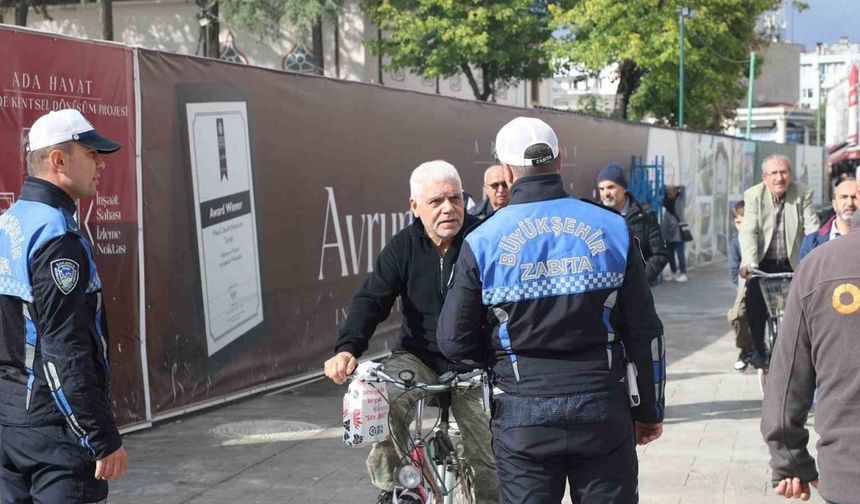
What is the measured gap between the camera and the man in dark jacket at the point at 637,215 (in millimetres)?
8297

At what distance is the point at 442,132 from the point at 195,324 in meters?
4.69

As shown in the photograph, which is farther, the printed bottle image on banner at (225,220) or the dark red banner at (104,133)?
the printed bottle image on banner at (225,220)

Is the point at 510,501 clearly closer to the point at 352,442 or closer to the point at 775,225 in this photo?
the point at 352,442

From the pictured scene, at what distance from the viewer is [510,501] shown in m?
3.91

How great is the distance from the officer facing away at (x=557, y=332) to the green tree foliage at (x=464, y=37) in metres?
34.7

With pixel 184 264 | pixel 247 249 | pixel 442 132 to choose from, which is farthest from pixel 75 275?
pixel 442 132

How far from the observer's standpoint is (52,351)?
12.1 feet

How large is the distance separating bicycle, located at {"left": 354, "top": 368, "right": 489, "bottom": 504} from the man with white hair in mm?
90

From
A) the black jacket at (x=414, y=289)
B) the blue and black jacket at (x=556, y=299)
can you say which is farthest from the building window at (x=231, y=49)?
the blue and black jacket at (x=556, y=299)

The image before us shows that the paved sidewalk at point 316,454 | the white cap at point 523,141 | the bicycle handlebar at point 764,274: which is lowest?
the paved sidewalk at point 316,454

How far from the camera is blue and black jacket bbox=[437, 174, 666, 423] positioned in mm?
3816

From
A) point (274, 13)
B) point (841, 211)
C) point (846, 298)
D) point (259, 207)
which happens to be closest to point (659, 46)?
point (274, 13)

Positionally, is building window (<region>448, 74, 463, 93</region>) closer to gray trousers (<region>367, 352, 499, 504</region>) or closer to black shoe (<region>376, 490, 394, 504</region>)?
gray trousers (<region>367, 352, 499, 504</region>)

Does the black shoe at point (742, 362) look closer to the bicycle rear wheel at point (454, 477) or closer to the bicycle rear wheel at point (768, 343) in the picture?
the bicycle rear wheel at point (768, 343)
